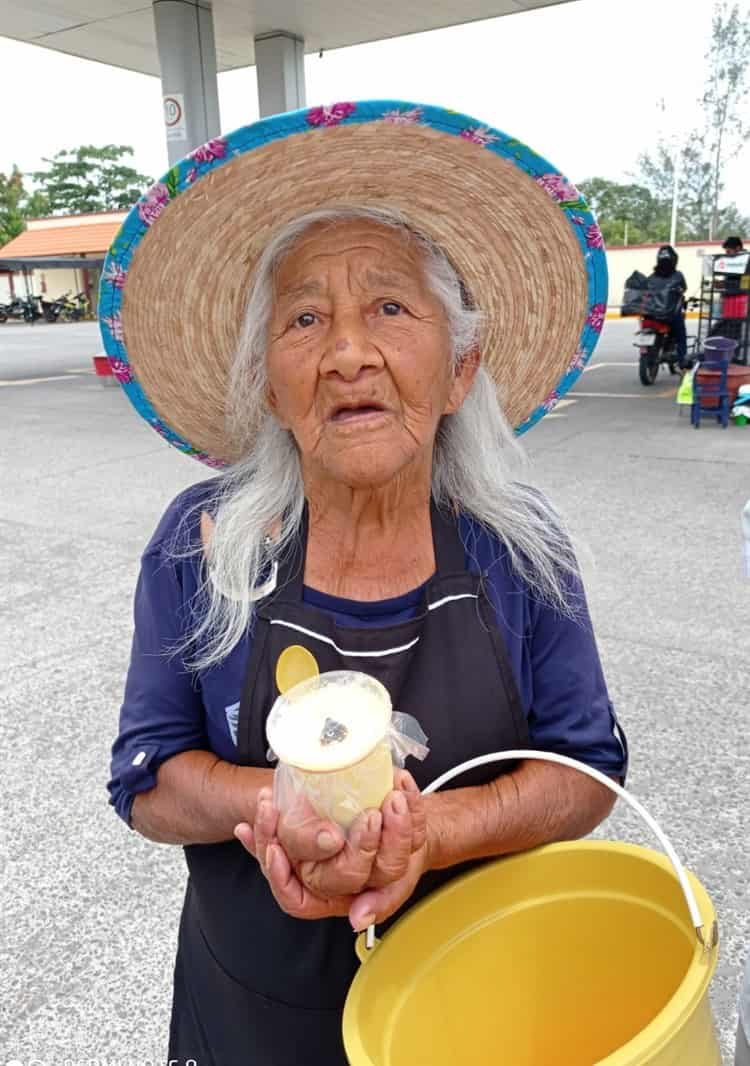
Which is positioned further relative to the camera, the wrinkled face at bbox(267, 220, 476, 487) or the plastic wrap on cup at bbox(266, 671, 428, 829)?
the wrinkled face at bbox(267, 220, 476, 487)

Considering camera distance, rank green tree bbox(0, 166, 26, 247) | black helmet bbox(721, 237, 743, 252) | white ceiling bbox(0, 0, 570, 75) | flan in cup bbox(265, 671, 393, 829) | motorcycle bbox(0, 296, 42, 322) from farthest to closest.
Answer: green tree bbox(0, 166, 26, 247) < motorcycle bbox(0, 296, 42, 322) < black helmet bbox(721, 237, 743, 252) < white ceiling bbox(0, 0, 570, 75) < flan in cup bbox(265, 671, 393, 829)

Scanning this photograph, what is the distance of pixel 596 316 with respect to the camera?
1611mm

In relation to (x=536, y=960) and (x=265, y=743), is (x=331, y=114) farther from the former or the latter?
(x=536, y=960)

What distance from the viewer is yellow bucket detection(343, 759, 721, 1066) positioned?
107 centimetres

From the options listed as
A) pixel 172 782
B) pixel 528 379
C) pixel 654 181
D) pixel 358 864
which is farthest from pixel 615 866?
pixel 654 181

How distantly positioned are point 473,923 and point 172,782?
0.46 meters

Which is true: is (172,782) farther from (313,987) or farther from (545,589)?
(545,589)

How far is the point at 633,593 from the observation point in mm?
4324

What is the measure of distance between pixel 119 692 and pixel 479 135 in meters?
2.83

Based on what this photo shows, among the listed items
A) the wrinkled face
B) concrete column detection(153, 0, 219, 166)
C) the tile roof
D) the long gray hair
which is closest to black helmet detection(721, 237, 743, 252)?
concrete column detection(153, 0, 219, 166)

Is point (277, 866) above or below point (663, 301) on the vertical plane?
below

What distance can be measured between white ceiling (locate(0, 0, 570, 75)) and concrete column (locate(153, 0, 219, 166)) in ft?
1.74

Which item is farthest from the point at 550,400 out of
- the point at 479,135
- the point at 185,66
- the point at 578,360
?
the point at 185,66

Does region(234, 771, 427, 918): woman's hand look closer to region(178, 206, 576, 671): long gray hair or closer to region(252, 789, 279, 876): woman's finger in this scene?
region(252, 789, 279, 876): woman's finger
